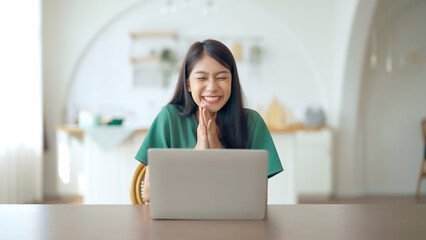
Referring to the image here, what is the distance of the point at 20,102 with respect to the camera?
4539mm

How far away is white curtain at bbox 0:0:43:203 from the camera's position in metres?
4.21

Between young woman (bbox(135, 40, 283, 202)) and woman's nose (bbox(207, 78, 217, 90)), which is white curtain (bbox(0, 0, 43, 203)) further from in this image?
woman's nose (bbox(207, 78, 217, 90))

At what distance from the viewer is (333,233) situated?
1077mm

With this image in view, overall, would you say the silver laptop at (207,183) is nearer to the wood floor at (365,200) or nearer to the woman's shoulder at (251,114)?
the woman's shoulder at (251,114)

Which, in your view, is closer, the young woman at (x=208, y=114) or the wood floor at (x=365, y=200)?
the young woman at (x=208, y=114)

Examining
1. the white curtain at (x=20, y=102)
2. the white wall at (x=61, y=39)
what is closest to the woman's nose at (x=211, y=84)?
the white curtain at (x=20, y=102)

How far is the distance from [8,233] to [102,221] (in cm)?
23

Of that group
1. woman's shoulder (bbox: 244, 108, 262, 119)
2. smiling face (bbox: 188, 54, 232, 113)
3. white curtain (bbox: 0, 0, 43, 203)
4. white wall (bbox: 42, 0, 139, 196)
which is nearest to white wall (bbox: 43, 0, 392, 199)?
white wall (bbox: 42, 0, 139, 196)

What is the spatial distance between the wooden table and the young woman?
0.98 ft

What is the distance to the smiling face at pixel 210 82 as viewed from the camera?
158cm

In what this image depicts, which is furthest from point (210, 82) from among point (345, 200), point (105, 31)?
point (105, 31)

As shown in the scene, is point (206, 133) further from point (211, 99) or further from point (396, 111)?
point (396, 111)

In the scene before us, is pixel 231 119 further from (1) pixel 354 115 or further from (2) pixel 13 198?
(1) pixel 354 115

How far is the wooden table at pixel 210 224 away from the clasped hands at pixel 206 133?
30 centimetres
